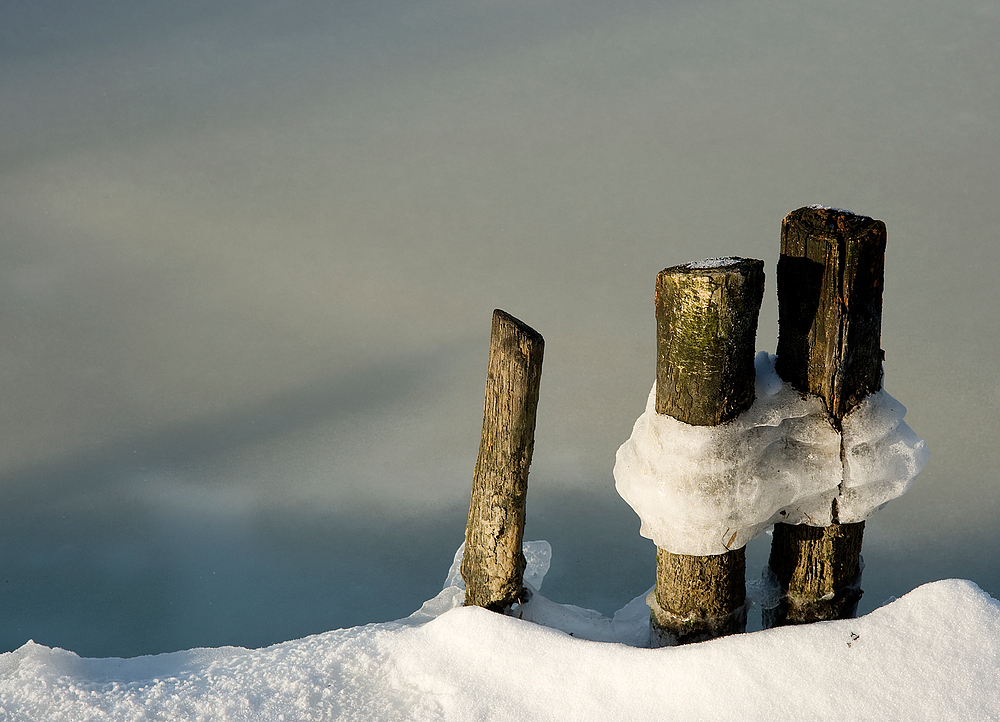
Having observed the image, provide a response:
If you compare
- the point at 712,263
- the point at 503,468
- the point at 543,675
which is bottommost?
the point at 543,675

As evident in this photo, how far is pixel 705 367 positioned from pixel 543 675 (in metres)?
0.71

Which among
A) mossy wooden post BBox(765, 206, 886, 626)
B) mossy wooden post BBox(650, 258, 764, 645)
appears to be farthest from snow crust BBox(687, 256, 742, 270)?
mossy wooden post BBox(765, 206, 886, 626)

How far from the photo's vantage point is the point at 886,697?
6.49 feet

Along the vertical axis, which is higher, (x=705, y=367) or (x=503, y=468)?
(x=705, y=367)

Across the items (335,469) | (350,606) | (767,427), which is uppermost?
(767,427)

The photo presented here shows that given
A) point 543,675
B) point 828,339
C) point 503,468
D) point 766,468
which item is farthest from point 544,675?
point 828,339

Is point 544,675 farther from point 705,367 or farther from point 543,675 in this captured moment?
point 705,367

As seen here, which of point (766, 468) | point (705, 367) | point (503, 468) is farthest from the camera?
point (503, 468)

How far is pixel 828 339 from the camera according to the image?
6.79 ft

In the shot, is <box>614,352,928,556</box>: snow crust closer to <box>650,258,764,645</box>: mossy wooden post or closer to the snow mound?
<box>650,258,764,645</box>: mossy wooden post

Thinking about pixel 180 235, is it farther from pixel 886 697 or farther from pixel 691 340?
pixel 886 697

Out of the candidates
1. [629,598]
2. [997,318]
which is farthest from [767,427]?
[997,318]

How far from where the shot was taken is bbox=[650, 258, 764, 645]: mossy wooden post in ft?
6.56

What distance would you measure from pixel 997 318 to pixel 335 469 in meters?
2.91
